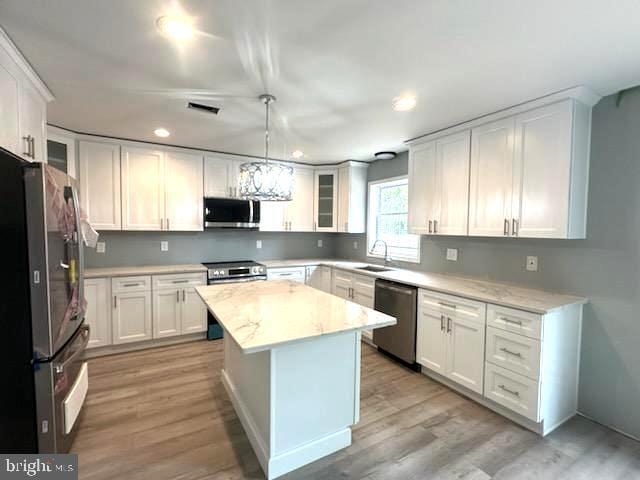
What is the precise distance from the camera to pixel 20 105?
6.11 ft

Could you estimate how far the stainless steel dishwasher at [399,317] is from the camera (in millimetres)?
2949

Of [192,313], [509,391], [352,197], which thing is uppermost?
[352,197]

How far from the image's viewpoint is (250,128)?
3.03m

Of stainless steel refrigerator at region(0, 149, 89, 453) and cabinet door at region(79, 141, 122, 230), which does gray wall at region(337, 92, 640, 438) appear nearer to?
stainless steel refrigerator at region(0, 149, 89, 453)

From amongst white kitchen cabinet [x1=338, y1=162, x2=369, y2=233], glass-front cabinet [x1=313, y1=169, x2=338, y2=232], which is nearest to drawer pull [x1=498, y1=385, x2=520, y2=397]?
white kitchen cabinet [x1=338, y1=162, x2=369, y2=233]

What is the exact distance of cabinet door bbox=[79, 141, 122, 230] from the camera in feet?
10.8

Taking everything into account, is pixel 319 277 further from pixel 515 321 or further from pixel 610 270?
pixel 610 270

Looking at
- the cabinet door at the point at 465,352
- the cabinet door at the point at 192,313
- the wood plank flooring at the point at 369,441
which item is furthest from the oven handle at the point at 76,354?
the cabinet door at the point at 465,352

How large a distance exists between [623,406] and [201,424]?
9.84 ft

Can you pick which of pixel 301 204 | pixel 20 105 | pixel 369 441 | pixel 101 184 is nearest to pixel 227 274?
pixel 301 204

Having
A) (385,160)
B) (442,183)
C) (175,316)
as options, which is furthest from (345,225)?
(175,316)

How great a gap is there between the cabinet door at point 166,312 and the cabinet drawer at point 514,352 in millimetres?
3273

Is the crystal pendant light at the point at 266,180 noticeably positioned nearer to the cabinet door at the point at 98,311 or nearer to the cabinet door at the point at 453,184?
the cabinet door at the point at 453,184

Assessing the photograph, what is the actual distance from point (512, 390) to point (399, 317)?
111cm
